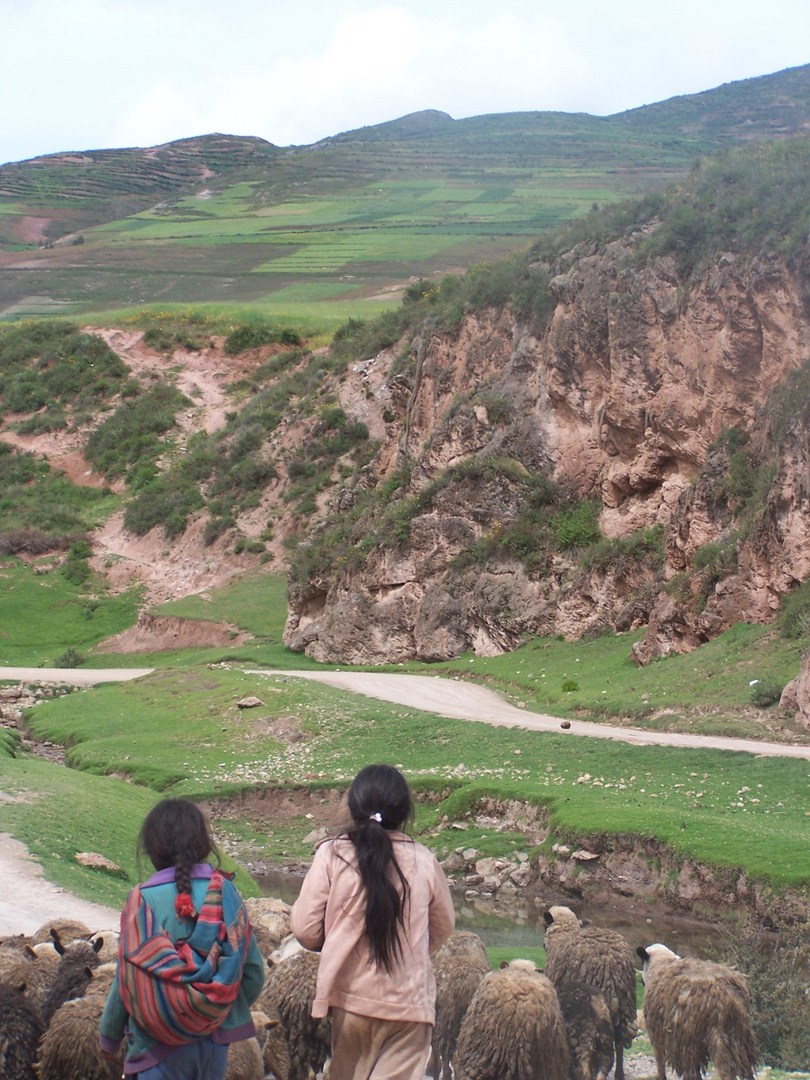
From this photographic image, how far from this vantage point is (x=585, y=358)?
43062 mm

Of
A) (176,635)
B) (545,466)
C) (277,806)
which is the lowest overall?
(176,635)

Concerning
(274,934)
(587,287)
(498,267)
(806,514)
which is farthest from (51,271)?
(274,934)

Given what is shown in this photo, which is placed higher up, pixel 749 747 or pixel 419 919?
pixel 419 919

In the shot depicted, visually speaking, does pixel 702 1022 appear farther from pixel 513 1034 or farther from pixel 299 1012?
pixel 299 1012

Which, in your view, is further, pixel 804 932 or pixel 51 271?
pixel 51 271

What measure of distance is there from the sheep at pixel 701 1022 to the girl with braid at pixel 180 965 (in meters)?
4.50

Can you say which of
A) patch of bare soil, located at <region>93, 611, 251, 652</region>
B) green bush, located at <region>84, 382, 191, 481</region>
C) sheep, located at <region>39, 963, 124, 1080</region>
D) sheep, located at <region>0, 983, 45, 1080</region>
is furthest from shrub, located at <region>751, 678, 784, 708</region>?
green bush, located at <region>84, 382, 191, 481</region>

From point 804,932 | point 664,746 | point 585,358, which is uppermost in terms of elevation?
point 585,358

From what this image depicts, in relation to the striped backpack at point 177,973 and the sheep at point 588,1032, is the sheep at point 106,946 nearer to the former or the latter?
the striped backpack at point 177,973

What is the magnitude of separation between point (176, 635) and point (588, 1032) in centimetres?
4277

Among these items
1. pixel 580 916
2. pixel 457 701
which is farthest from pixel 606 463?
pixel 580 916

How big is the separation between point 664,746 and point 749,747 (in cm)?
183

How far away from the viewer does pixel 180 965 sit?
5.16m

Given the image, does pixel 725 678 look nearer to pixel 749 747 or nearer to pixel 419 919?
pixel 749 747
